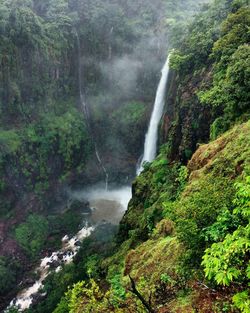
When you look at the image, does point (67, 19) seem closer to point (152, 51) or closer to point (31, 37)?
point (31, 37)

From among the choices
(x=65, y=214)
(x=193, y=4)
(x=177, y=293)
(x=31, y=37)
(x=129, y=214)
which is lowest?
(x=65, y=214)

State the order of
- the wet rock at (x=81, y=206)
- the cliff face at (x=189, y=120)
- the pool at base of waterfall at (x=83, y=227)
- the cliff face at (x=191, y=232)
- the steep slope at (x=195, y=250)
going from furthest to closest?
the wet rock at (x=81, y=206)
the pool at base of waterfall at (x=83, y=227)
the cliff face at (x=189, y=120)
the cliff face at (x=191, y=232)
the steep slope at (x=195, y=250)

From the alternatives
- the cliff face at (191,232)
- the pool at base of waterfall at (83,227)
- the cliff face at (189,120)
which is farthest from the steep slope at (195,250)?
the pool at base of waterfall at (83,227)

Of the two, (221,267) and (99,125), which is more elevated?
(221,267)

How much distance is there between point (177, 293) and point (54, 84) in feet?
109

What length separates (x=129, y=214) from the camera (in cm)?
2161

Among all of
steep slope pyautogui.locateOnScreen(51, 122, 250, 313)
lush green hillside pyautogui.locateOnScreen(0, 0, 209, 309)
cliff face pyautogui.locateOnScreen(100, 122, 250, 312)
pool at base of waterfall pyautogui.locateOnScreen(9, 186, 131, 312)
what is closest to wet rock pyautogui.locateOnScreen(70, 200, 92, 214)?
pool at base of waterfall pyautogui.locateOnScreen(9, 186, 131, 312)

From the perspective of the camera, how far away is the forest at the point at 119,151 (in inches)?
359

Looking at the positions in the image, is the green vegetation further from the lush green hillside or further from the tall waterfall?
the lush green hillside

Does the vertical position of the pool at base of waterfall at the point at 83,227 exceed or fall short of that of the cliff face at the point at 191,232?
it falls short

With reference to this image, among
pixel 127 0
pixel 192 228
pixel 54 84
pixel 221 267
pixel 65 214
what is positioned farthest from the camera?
pixel 127 0

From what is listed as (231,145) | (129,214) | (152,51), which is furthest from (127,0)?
(231,145)

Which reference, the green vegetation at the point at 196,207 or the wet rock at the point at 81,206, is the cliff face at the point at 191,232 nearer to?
the green vegetation at the point at 196,207

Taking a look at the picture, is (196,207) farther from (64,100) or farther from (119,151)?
(64,100)
